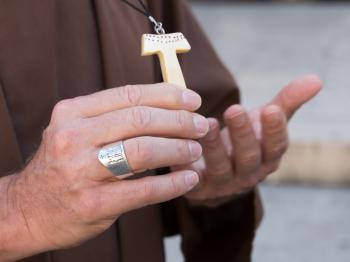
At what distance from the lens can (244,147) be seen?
1.30 metres

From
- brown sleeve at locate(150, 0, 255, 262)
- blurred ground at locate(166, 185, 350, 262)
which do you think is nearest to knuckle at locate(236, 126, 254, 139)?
brown sleeve at locate(150, 0, 255, 262)

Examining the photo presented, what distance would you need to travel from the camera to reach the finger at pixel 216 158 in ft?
4.11

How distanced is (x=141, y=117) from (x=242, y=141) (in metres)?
0.43

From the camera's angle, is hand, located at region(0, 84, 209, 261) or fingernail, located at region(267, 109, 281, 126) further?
fingernail, located at region(267, 109, 281, 126)

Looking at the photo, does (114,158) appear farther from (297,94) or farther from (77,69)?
(297,94)

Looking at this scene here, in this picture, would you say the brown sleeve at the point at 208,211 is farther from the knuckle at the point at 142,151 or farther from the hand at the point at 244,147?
the knuckle at the point at 142,151

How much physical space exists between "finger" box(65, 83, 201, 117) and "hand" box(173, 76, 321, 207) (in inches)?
11.2

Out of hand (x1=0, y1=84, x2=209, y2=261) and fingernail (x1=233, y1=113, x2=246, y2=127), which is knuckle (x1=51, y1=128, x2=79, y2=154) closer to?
hand (x1=0, y1=84, x2=209, y2=261)

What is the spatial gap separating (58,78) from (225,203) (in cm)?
49

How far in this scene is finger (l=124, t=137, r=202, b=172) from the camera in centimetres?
90

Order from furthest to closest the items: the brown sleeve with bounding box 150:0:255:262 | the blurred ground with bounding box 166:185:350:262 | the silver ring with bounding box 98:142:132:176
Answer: the blurred ground with bounding box 166:185:350:262, the brown sleeve with bounding box 150:0:255:262, the silver ring with bounding box 98:142:132:176

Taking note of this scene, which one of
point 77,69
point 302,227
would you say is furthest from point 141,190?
point 302,227

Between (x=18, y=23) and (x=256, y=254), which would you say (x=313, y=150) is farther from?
(x=18, y=23)

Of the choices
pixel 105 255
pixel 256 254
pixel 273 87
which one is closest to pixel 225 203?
pixel 105 255
